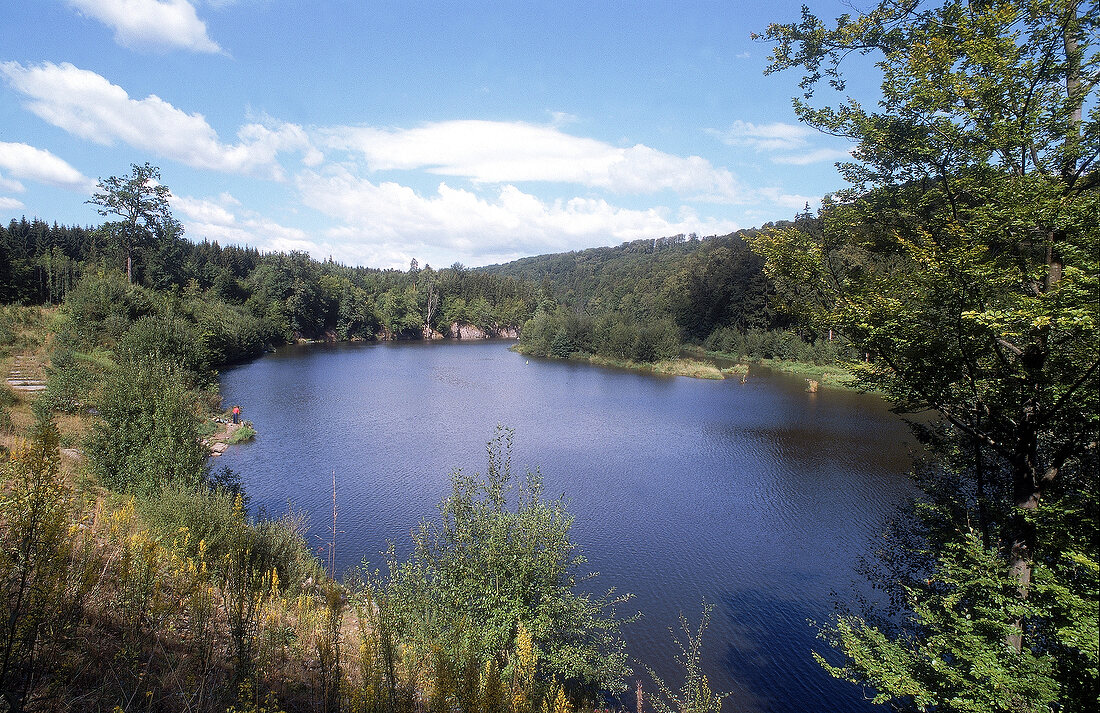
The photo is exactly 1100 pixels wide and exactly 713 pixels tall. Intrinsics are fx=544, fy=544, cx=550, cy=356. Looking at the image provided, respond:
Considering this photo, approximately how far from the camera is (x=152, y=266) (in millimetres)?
49500

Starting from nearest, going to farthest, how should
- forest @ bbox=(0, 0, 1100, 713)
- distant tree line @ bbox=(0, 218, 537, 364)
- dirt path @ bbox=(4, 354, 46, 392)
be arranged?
forest @ bbox=(0, 0, 1100, 713) < dirt path @ bbox=(4, 354, 46, 392) < distant tree line @ bbox=(0, 218, 537, 364)

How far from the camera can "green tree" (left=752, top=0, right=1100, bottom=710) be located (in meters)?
5.73

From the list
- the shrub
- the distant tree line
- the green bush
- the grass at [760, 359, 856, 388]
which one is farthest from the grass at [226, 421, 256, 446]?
the grass at [760, 359, 856, 388]

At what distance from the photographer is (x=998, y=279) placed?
614 cm

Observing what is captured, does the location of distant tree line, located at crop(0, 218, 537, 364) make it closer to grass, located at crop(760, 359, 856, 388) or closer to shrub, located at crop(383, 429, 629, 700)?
shrub, located at crop(383, 429, 629, 700)

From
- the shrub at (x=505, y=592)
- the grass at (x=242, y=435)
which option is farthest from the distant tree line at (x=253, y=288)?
the shrub at (x=505, y=592)

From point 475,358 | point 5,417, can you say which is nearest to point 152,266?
point 475,358

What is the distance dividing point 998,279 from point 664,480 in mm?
17393

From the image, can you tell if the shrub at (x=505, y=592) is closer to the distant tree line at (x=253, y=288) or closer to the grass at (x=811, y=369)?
the distant tree line at (x=253, y=288)

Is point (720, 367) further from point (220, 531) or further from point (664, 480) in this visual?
point (220, 531)

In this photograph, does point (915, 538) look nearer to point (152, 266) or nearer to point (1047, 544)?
point (1047, 544)

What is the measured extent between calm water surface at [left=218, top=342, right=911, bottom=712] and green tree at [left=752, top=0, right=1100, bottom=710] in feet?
18.4

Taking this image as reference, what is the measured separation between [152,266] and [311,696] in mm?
56626

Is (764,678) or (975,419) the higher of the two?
(975,419)
